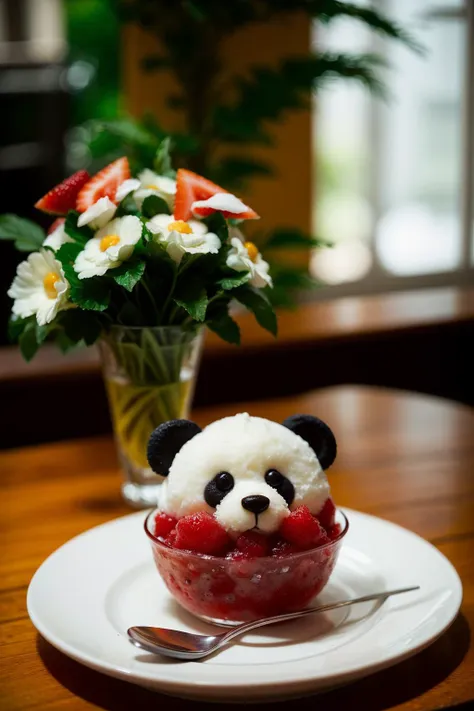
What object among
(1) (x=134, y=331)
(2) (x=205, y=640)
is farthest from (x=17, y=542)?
(2) (x=205, y=640)

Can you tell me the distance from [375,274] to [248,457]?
414 centimetres

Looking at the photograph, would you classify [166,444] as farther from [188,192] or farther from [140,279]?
[188,192]

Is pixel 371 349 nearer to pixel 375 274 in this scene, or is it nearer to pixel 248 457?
pixel 248 457

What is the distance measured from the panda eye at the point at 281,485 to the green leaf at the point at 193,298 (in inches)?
10.3

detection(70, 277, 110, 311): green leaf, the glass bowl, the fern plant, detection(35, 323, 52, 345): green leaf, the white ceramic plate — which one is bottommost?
the white ceramic plate

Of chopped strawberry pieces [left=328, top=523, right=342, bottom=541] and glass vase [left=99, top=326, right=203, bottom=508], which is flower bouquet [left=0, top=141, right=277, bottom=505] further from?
chopped strawberry pieces [left=328, top=523, right=342, bottom=541]

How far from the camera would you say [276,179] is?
409cm

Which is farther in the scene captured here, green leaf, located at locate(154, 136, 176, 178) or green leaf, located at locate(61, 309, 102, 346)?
green leaf, located at locate(154, 136, 176, 178)

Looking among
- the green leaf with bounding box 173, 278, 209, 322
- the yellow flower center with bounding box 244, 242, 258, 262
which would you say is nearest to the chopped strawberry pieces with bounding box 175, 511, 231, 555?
the green leaf with bounding box 173, 278, 209, 322

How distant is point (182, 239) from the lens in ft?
3.48

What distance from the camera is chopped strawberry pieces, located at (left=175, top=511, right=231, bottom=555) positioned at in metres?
0.81

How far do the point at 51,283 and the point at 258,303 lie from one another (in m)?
0.25

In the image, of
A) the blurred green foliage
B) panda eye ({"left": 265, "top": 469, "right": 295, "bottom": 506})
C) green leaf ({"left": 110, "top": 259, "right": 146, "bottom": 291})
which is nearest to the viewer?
panda eye ({"left": 265, "top": 469, "right": 295, "bottom": 506})

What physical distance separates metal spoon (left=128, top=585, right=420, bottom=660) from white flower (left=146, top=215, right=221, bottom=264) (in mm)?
423
